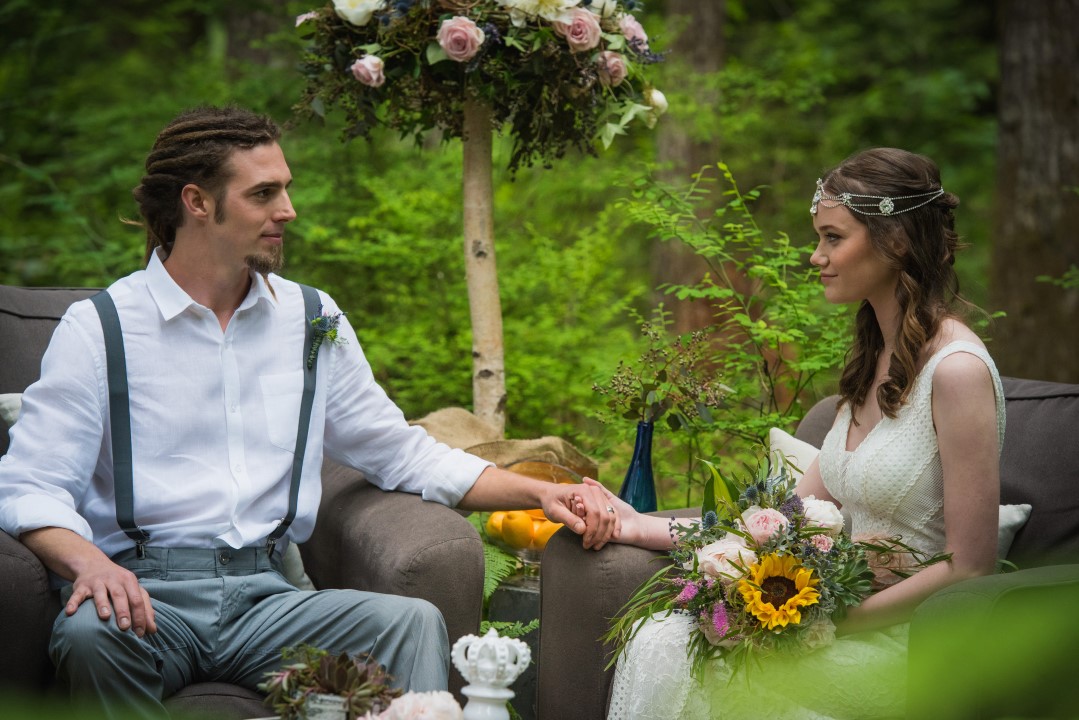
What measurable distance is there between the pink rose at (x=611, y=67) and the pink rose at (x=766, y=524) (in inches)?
64.9

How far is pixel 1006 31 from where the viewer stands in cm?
596

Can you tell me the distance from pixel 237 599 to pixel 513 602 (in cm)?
81

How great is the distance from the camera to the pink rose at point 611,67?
319 centimetres

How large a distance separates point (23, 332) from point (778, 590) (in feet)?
6.67

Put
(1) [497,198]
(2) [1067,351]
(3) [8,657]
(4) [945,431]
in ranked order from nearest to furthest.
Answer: (3) [8,657] → (4) [945,431] → (2) [1067,351] → (1) [497,198]

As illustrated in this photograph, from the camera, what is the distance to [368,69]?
313cm

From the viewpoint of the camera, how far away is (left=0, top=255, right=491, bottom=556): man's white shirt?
219 centimetres

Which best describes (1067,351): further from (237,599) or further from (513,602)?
(237,599)

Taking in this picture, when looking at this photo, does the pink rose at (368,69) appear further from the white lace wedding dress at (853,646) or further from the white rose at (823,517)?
the white rose at (823,517)

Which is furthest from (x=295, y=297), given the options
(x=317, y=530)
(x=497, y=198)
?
(x=497, y=198)

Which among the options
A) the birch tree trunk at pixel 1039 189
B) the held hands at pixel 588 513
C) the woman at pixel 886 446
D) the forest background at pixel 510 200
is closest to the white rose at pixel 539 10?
the forest background at pixel 510 200

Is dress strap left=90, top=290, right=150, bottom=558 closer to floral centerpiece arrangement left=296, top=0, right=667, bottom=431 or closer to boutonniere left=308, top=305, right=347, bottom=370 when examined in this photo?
boutonniere left=308, top=305, right=347, bottom=370

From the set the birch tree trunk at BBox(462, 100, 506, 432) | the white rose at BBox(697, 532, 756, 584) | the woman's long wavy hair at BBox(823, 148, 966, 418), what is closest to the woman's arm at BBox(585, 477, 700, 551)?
the white rose at BBox(697, 532, 756, 584)

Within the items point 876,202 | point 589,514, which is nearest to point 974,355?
point 876,202
